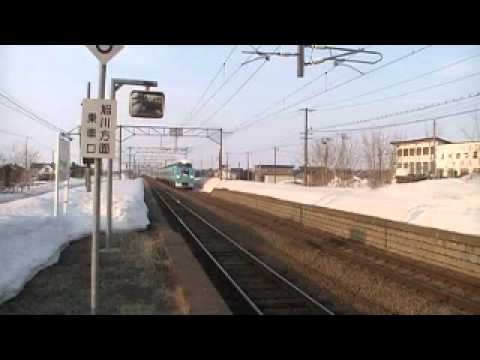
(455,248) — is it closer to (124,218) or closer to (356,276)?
(356,276)

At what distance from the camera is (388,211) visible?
16734 millimetres

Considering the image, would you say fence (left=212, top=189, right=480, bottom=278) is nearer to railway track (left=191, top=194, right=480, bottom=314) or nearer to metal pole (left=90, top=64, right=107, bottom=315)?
railway track (left=191, top=194, right=480, bottom=314)

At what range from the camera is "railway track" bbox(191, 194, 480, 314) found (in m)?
8.67

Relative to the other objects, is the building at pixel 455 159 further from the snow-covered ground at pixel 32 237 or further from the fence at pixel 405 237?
the snow-covered ground at pixel 32 237

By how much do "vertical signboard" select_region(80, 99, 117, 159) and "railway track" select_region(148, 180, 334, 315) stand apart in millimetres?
4074

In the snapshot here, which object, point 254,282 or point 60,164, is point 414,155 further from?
point 254,282

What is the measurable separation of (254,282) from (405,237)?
4.73 m

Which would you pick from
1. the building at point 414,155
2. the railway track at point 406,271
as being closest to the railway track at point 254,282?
the railway track at point 406,271

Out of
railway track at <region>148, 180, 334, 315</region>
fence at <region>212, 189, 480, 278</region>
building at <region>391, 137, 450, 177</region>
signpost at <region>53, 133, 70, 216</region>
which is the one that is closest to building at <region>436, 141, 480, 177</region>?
building at <region>391, 137, 450, 177</region>

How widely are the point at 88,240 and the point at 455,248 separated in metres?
9.96

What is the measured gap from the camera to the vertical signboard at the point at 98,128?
495cm

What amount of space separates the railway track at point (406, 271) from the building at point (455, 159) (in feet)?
167

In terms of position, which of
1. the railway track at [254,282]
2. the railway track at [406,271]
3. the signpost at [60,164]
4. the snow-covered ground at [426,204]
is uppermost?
the signpost at [60,164]
